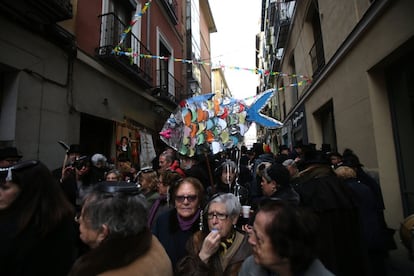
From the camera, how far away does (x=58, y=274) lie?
180 centimetres

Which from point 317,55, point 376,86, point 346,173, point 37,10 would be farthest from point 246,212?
point 317,55

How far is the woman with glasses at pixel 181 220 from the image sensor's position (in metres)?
2.30

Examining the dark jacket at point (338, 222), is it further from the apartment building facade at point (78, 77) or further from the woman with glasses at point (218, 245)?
the apartment building facade at point (78, 77)

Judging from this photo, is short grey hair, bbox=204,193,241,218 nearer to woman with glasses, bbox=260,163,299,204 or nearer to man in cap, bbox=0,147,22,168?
woman with glasses, bbox=260,163,299,204

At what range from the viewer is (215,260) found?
6.53 feet

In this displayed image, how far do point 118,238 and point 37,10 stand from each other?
531cm

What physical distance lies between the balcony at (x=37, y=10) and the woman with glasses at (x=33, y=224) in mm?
3943

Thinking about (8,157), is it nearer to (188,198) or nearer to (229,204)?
(188,198)

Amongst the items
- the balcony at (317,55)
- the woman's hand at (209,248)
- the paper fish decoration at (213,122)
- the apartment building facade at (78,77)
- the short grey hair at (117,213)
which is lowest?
the woman's hand at (209,248)

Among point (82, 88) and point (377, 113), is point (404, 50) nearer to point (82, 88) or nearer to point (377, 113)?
point (377, 113)

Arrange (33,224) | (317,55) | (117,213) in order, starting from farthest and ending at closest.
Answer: (317,55)
(33,224)
(117,213)

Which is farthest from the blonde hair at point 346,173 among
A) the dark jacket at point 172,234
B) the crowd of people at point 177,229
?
the dark jacket at point 172,234

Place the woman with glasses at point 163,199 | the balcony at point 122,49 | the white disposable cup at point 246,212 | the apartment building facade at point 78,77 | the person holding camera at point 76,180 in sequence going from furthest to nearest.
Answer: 1. the balcony at point 122,49
2. the apartment building facade at point 78,77
3. the person holding camera at point 76,180
4. the woman with glasses at point 163,199
5. the white disposable cup at point 246,212

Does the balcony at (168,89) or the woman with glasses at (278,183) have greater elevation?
the balcony at (168,89)
